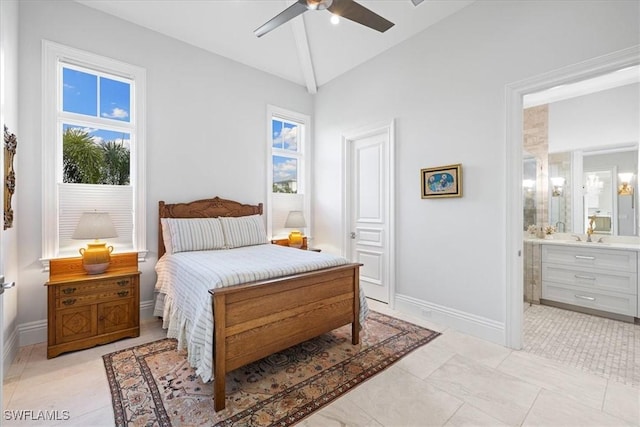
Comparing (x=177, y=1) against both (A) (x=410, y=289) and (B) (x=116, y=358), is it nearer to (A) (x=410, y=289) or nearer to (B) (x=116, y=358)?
(B) (x=116, y=358)

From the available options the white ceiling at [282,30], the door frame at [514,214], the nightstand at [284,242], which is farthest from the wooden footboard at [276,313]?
the white ceiling at [282,30]

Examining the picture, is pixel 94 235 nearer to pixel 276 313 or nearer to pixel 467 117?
pixel 276 313

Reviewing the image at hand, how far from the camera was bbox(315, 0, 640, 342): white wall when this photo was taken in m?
2.55

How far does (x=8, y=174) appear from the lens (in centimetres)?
247

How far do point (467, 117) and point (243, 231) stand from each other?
9.60 feet

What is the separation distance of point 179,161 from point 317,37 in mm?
2600

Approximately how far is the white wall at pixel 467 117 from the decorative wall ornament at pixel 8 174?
148 inches

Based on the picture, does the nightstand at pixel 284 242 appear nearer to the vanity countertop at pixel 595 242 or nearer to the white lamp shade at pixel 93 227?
the white lamp shade at pixel 93 227

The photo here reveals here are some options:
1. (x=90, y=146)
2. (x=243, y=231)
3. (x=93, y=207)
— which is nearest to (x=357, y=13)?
(x=243, y=231)

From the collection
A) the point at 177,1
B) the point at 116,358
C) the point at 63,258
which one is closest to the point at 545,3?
the point at 177,1

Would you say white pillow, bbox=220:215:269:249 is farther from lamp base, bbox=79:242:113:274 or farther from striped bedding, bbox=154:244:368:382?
lamp base, bbox=79:242:113:274

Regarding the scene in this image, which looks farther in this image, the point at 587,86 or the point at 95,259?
the point at 587,86

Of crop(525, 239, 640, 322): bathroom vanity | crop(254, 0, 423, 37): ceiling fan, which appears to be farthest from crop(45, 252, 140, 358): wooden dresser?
crop(525, 239, 640, 322): bathroom vanity

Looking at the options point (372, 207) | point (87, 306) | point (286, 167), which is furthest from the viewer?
point (286, 167)
